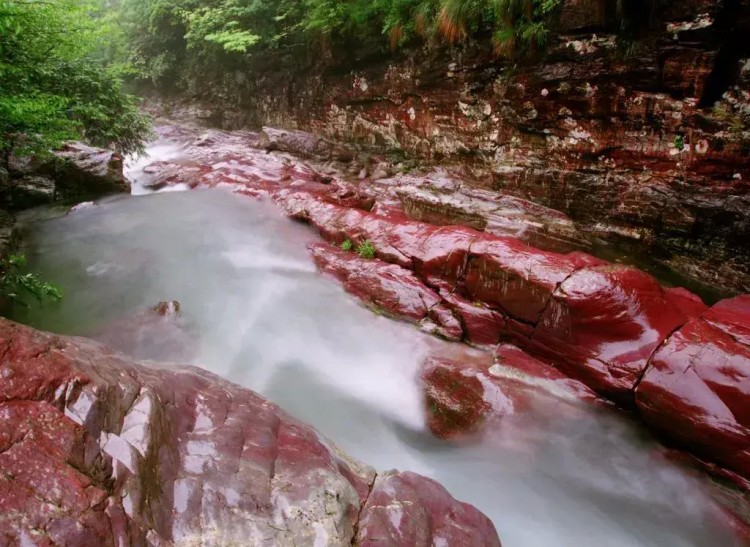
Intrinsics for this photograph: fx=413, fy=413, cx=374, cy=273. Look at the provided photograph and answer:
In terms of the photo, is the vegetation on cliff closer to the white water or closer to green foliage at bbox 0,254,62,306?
the white water

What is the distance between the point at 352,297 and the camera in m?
7.14

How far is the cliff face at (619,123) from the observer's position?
20.5ft

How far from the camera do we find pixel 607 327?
515 cm

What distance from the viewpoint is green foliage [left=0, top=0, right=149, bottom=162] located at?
4961 millimetres

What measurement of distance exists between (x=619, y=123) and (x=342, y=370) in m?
6.44

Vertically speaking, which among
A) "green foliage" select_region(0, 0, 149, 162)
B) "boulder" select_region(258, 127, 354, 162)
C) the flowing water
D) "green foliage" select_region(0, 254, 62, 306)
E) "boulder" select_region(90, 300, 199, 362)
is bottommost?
the flowing water

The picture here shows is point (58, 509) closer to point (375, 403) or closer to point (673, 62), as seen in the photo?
point (375, 403)

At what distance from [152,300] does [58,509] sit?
5.28 m

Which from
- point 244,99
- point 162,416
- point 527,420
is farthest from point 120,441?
point 244,99

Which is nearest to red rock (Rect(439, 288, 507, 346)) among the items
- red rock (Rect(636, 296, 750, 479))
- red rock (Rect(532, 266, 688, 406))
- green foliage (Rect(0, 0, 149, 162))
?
red rock (Rect(532, 266, 688, 406))

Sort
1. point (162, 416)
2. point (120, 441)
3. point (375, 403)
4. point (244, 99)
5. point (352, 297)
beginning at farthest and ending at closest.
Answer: point (244, 99)
point (352, 297)
point (375, 403)
point (162, 416)
point (120, 441)

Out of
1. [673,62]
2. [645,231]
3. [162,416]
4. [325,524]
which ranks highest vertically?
[673,62]

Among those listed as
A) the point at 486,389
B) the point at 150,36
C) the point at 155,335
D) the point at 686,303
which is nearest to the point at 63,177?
the point at 155,335

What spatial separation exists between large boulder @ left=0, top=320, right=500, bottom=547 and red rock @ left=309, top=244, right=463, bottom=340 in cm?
292
